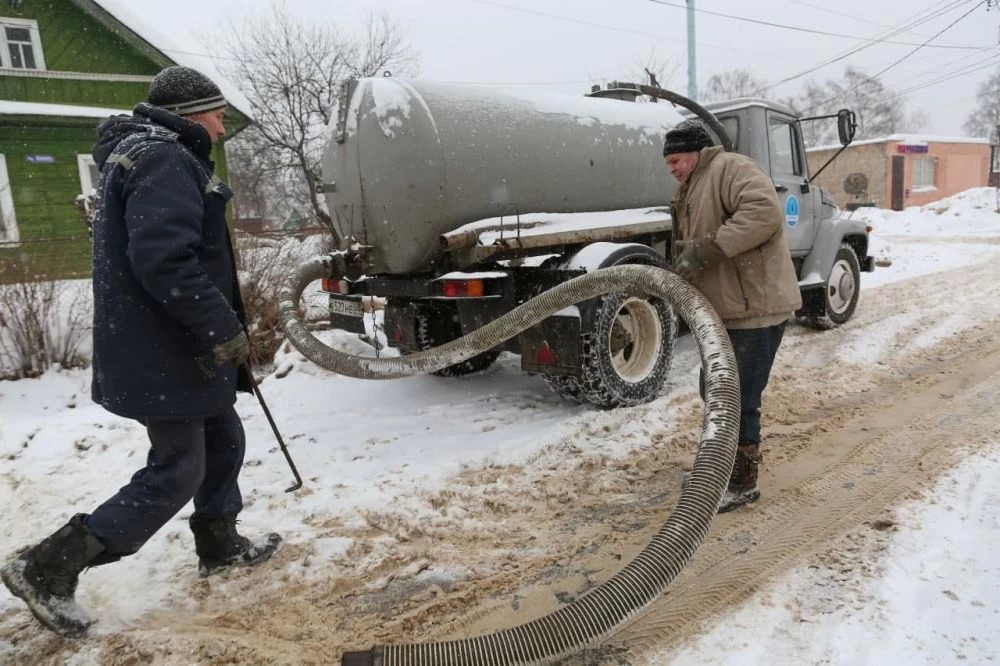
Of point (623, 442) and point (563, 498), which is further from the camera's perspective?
point (623, 442)

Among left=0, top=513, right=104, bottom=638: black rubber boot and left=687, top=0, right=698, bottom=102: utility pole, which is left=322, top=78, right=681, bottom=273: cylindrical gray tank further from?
left=687, top=0, right=698, bottom=102: utility pole

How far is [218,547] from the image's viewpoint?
275cm

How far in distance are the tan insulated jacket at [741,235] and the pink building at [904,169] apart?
29.2 m

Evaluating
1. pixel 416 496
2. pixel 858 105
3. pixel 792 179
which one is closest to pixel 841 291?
pixel 792 179

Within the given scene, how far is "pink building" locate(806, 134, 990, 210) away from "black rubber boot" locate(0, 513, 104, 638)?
31.4 m

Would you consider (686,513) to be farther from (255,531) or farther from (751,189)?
(255,531)

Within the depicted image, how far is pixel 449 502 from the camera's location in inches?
132

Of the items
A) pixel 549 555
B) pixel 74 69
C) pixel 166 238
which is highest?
pixel 74 69

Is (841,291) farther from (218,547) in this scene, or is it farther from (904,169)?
(904,169)

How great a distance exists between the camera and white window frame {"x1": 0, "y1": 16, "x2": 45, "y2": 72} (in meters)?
13.5

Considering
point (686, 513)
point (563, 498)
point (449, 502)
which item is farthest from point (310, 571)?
point (686, 513)

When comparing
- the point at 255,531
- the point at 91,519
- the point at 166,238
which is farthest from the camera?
the point at 255,531

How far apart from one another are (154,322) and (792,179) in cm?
616

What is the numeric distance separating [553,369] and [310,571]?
2.14 meters
